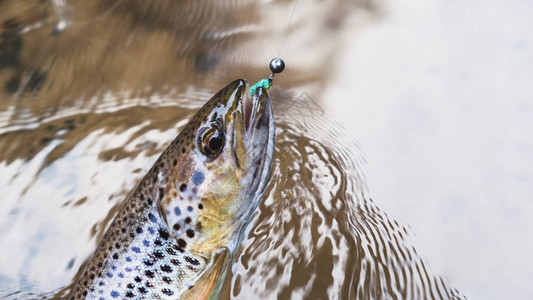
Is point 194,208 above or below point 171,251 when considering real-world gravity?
above

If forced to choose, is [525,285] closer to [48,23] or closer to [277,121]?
[277,121]

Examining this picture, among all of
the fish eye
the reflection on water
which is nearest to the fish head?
the fish eye

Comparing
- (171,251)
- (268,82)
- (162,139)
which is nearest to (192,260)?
(171,251)

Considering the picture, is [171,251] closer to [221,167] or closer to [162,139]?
[221,167]

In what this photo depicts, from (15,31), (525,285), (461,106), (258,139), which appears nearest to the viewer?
(258,139)

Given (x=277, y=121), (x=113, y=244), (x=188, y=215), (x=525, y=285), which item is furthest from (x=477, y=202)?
(x=113, y=244)

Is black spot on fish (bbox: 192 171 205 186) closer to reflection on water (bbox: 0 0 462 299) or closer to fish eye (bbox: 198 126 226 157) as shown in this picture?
fish eye (bbox: 198 126 226 157)

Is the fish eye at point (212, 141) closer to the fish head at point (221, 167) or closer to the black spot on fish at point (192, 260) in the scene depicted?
the fish head at point (221, 167)
